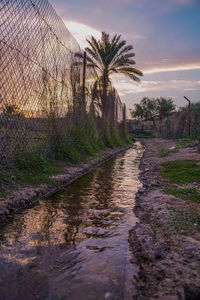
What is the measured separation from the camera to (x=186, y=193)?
11.5ft

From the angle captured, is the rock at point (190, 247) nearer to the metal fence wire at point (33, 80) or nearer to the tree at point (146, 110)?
the metal fence wire at point (33, 80)

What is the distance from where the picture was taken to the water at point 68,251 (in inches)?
61.2

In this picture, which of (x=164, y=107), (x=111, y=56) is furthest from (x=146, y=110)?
(x=111, y=56)

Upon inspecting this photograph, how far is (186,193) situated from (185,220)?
3.67ft

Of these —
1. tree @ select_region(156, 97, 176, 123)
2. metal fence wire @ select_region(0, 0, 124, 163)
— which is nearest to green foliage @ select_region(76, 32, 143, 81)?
metal fence wire @ select_region(0, 0, 124, 163)

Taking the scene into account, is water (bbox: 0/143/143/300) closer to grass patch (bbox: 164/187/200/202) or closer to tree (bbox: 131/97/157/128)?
grass patch (bbox: 164/187/200/202)

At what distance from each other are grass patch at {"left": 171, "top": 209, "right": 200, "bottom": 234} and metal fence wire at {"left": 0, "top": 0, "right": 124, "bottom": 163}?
8.21 ft

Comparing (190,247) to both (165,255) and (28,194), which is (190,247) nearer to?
(165,255)

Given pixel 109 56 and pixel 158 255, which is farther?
pixel 109 56

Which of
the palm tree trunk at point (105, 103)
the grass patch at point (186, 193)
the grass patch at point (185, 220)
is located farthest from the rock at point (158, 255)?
the palm tree trunk at point (105, 103)

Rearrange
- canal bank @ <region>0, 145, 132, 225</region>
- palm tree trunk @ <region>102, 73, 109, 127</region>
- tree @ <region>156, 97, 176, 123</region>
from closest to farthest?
1. canal bank @ <region>0, 145, 132, 225</region>
2. palm tree trunk @ <region>102, 73, 109, 127</region>
3. tree @ <region>156, 97, 176, 123</region>

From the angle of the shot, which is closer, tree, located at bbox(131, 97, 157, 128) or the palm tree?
the palm tree

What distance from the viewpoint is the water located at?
5.10 ft

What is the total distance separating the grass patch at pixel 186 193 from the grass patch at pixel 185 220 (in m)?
0.58
